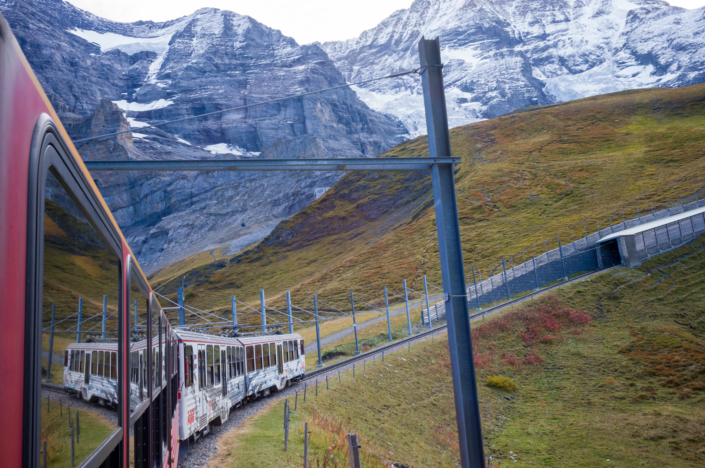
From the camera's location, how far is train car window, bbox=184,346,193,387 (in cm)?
1395

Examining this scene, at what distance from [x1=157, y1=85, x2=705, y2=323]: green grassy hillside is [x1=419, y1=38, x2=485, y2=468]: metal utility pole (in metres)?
57.3

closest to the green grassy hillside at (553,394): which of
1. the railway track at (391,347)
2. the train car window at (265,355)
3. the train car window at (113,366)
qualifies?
the train car window at (265,355)

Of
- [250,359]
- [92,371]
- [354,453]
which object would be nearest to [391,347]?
[250,359]

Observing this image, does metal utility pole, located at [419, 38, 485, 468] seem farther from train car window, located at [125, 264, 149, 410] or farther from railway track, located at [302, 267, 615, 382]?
railway track, located at [302, 267, 615, 382]

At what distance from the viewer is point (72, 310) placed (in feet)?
7.42

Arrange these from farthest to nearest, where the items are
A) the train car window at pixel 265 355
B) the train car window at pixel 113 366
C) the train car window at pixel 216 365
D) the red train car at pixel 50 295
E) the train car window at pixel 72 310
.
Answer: the train car window at pixel 265 355 < the train car window at pixel 216 365 < the train car window at pixel 113 366 < the train car window at pixel 72 310 < the red train car at pixel 50 295

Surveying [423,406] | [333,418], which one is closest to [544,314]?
[423,406]

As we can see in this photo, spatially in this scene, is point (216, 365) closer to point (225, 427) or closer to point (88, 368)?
point (225, 427)

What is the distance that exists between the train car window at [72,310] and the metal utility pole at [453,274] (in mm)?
5450

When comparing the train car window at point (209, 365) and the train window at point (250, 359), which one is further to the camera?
the train window at point (250, 359)

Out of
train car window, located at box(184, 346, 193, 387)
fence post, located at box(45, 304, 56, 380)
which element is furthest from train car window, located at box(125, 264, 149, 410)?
train car window, located at box(184, 346, 193, 387)

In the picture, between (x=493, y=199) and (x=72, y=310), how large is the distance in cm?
9701

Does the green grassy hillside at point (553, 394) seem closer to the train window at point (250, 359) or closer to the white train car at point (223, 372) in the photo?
the white train car at point (223, 372)

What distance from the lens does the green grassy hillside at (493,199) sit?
244 ft
